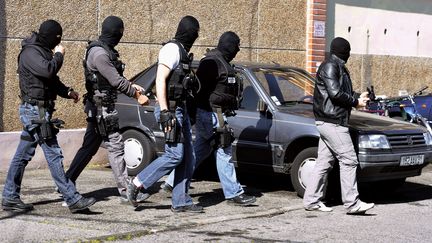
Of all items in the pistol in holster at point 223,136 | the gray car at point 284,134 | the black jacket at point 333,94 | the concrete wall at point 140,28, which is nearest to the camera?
the black jacket at point 333,94

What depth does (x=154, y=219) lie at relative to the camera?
7.28 metres

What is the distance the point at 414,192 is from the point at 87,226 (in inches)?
186

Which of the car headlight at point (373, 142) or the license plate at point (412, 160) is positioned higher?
the car headlight at point (373, 142)

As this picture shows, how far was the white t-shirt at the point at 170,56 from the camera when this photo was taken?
7321mm

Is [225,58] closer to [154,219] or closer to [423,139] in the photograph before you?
[154,219]

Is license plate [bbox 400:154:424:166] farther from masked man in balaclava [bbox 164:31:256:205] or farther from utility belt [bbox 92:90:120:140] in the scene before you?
utility belt [bbox 92:90:120:140]

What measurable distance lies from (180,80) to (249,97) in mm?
1923

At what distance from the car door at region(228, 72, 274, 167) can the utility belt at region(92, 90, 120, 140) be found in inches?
77.6

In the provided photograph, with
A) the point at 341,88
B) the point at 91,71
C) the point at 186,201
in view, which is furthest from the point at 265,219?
the point at 91,71

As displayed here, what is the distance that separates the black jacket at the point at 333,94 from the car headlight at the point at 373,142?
443 millimetres

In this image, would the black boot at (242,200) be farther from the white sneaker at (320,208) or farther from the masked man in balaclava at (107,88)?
the masked man in balaclava at (107,88)

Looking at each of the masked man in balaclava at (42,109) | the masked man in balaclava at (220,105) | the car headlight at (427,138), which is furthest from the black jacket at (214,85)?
the car headlight at (427,138)

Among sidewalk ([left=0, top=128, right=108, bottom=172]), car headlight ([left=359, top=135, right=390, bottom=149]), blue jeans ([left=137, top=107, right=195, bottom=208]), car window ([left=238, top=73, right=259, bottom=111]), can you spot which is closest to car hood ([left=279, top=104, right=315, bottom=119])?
car window ([left=238, top=73, right=259, bottom=111])

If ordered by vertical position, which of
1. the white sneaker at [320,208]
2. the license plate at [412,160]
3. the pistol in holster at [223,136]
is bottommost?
the white sneaker at [320,208]
